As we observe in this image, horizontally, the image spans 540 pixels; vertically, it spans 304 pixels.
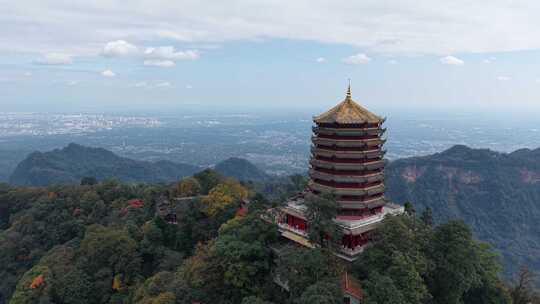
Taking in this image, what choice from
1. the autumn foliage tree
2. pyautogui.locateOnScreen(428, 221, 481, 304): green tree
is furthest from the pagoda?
the autumn foliage tree

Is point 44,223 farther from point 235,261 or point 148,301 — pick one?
point 235,261

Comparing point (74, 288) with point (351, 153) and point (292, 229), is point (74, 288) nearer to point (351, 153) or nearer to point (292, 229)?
point (292, 229)

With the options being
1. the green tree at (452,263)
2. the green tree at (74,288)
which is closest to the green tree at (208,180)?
the green tree at (74,288)

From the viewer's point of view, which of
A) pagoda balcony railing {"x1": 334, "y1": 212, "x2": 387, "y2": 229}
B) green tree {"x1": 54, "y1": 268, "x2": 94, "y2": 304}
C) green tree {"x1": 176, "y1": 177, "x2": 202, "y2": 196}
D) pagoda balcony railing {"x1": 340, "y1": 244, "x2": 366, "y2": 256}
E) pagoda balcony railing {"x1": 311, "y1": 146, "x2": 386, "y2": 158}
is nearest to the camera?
pagoda balcony railing {"x1": 340, "y1": 244, "x2": 366, "y2": 256}

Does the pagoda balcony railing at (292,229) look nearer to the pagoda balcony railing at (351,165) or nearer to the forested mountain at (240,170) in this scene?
the pagoda balcony railing at (351,165)

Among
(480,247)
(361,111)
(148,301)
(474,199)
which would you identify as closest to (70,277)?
(148,301)

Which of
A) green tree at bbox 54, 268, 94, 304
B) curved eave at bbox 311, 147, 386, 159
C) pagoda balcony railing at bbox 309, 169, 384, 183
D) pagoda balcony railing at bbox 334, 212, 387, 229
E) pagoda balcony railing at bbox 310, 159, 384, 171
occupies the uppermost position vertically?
curved eave at bbox 311, 147, 386, 159

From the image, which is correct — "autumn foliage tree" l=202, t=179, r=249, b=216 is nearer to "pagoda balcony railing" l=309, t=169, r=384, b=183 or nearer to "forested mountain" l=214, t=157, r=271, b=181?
"pagoda balcony railing" l=309, t=169, r=384, b=183
